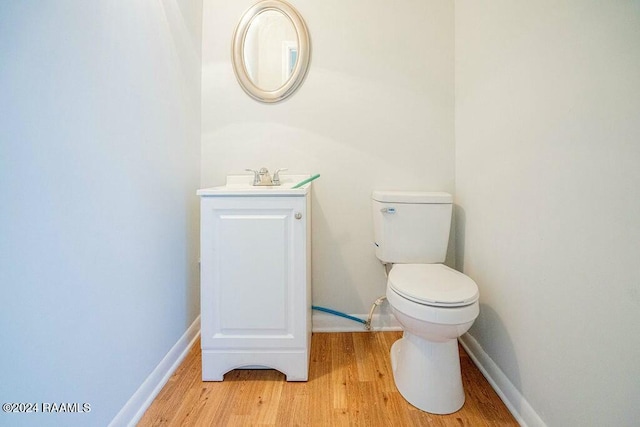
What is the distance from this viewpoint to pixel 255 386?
46.9 inches

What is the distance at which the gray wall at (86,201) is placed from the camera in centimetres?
62

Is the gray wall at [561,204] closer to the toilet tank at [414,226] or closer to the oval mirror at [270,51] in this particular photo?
the toilet tank at [414,226]

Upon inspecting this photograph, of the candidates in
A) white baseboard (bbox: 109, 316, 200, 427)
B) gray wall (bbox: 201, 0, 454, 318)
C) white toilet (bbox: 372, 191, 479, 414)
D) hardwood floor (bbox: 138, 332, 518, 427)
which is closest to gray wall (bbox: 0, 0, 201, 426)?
white baseboard (bbox: 109, 316, 200, 427)

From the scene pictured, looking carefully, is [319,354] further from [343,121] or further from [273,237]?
[343,121]

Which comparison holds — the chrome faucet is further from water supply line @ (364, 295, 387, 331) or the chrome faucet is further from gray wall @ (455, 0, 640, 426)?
gray wall @ (455, 0, 640, 426)

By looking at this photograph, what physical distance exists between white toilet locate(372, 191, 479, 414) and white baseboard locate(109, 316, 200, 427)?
1.00 meters

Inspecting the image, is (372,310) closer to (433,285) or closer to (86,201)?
(433,285)

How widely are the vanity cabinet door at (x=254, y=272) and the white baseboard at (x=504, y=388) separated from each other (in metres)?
0.82

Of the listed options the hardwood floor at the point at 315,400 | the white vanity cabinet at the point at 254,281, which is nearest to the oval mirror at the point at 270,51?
the white vanity cabinet at the point at 254,281

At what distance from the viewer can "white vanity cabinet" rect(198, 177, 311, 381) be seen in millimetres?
1170

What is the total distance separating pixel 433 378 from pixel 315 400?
475 millimetres

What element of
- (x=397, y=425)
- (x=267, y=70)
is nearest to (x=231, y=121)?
(x=267, y=70)

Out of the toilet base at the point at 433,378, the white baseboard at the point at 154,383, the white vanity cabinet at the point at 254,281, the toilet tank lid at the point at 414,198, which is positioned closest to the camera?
the white baseboard at the point at 154,383

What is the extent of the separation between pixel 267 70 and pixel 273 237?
100cm
